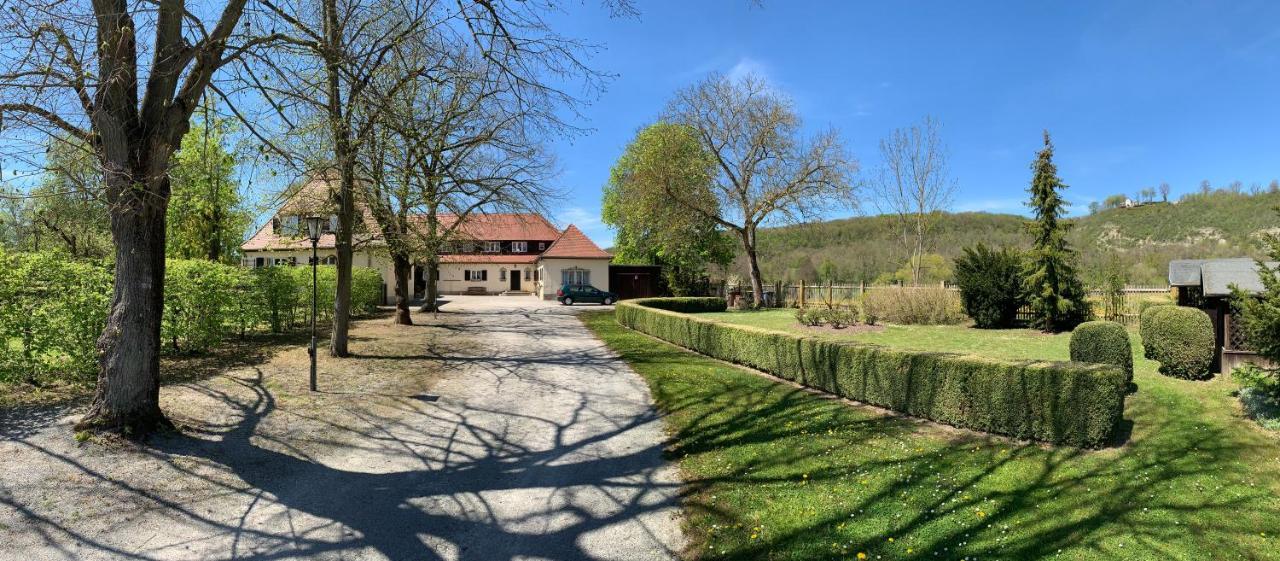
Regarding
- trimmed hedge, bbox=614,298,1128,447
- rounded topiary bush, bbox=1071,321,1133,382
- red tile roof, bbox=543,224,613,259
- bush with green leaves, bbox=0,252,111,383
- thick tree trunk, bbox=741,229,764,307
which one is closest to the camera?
trimmed hedge, bbox=614,298,1128,447

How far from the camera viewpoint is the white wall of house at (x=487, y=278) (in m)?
44.1

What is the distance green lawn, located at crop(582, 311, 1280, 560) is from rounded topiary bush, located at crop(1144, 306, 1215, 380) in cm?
64

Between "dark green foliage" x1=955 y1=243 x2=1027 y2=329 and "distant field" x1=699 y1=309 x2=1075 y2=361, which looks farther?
"dark green foliage" x1=955 y1=243 x2=1027 y2=329

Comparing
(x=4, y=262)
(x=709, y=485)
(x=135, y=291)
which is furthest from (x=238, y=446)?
(x=709, y=485)

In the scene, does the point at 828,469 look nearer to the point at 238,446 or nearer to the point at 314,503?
the point at 314,503

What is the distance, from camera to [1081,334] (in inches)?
356

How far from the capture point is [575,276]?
36656 millimetres

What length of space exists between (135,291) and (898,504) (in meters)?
7.37

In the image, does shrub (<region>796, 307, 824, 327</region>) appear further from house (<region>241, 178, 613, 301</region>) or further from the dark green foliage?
house (<region>241, 178, 613, 301</region>)

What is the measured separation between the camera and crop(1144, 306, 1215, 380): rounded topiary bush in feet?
28.9

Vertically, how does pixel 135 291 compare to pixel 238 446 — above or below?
above

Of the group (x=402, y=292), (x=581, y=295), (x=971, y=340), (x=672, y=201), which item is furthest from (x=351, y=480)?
(x=581, y=295)

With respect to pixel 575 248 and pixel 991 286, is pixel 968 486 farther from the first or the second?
pixel 575 248

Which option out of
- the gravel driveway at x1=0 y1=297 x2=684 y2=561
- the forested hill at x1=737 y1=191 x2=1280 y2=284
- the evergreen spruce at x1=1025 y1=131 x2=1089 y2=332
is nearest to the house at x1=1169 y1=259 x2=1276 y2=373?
the evergreen spruce at x1=1025 y1=131 x2=1089 y2=332
